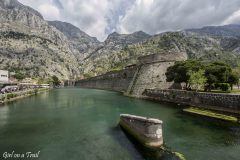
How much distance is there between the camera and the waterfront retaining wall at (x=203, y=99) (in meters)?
30.0

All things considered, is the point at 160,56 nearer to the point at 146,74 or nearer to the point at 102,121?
the point at 146,74

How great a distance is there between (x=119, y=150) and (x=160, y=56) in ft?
170

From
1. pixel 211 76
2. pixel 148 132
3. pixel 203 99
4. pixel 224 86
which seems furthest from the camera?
pixel 224 86

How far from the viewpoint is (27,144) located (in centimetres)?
1897

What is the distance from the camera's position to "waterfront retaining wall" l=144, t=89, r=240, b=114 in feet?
98.5

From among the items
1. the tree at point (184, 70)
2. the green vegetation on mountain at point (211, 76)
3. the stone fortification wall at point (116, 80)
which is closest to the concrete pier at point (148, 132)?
the green vegetation on mountain at point (211, 76)

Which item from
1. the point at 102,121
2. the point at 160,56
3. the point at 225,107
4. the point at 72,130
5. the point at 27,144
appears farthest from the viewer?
the point at 160,56

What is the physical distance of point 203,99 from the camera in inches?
1444

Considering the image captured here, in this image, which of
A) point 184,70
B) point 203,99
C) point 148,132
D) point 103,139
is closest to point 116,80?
point 184,70

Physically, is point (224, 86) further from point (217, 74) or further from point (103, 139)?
point (103, 139)

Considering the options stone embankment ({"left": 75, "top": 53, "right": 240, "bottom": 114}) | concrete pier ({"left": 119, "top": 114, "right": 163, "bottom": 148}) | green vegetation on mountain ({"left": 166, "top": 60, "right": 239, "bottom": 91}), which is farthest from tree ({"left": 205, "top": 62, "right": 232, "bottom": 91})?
concrete pier ({"left": 119, "top": 114, "right": 163, "bottom": 148})

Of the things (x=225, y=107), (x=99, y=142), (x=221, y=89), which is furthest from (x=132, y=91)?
(x=99, y=142)

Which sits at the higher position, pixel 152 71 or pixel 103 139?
pixel 152 71

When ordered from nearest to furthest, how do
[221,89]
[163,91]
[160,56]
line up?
[221,89] < [163,91] < [160,56]
